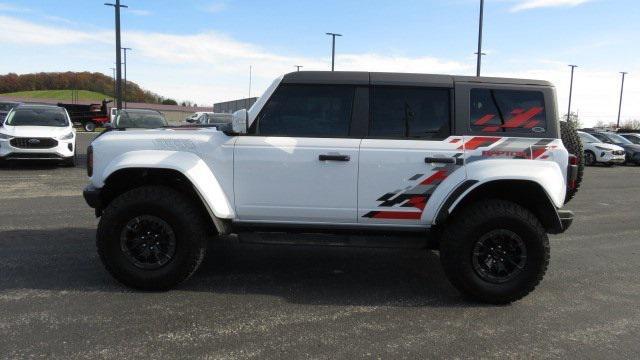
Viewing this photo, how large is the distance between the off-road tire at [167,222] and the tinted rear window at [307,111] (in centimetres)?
102

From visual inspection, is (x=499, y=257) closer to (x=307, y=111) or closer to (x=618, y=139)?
(x=307, y=111)

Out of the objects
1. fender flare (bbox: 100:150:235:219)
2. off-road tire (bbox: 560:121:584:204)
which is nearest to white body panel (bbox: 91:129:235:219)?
fender flare (bbox: 100:150:235:219)

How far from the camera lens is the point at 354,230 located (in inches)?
181

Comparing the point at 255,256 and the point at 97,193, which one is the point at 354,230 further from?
the point at 97,193

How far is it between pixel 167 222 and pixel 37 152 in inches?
384

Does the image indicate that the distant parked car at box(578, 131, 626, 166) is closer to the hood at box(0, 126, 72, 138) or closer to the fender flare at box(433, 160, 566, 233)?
the fender flare at box(433, 160, 566, 233)

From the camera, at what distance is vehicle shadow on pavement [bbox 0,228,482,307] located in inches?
180

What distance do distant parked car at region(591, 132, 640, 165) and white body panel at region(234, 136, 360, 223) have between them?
22.3m

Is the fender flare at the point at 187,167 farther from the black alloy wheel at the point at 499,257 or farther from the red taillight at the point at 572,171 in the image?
the red taillight at the point at 572,171

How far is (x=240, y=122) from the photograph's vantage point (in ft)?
14.7

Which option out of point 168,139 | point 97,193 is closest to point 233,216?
point 168,139

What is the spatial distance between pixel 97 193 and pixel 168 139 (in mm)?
854

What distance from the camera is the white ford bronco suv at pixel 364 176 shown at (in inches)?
173

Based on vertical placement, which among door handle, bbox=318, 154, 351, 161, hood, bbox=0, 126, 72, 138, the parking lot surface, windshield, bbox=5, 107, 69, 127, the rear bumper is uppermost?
windshield, bbox=5, 107, 69, 127
